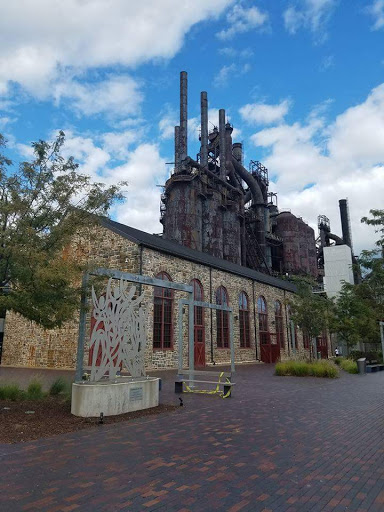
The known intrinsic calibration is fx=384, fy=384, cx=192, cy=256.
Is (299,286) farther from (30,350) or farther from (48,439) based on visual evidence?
(48,439)

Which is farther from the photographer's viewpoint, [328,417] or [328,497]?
[328,417]

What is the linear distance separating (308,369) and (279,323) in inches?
600

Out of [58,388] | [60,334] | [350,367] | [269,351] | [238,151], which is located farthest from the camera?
[238,151]

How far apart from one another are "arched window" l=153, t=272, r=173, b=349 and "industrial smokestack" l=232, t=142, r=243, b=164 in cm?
3651

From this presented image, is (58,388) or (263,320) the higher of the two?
(263,320)

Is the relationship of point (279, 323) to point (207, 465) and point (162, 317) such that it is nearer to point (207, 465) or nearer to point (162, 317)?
point (162, 317)

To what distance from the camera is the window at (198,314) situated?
22406 millimetres

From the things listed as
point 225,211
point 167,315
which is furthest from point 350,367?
point 225,211

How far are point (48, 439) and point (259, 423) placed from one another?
3.67m

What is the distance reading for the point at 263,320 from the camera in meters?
29.4

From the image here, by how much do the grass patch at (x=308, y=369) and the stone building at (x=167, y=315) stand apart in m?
2.68

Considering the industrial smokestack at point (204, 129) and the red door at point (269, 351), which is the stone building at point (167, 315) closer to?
the red door at point (269, 351)

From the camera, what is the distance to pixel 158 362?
1850cm

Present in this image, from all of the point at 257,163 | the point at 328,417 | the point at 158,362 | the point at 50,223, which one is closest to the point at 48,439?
the point at 50,223
